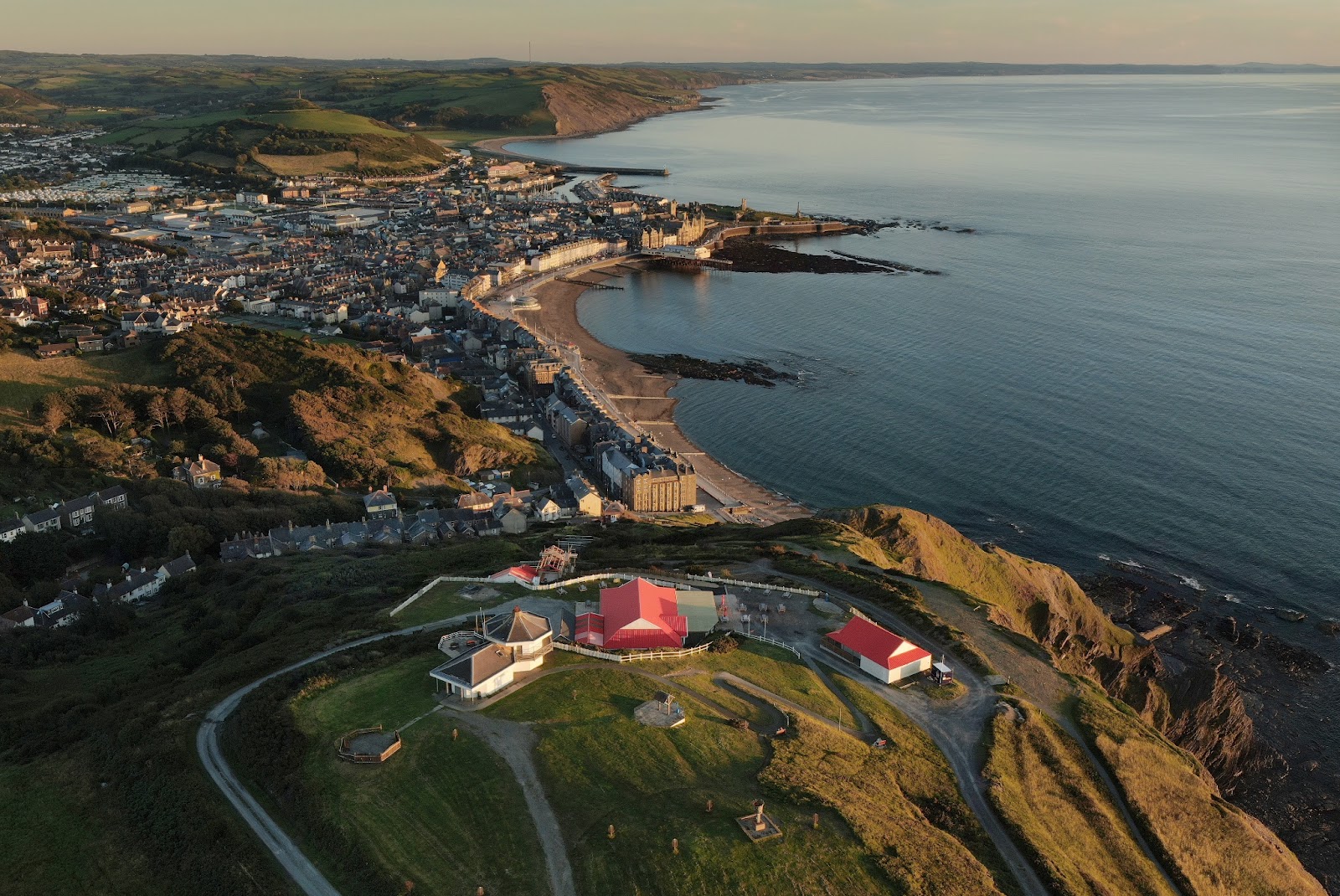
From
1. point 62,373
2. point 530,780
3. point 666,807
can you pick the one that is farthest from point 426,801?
point 62,373

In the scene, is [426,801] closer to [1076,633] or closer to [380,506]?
[1076,633]

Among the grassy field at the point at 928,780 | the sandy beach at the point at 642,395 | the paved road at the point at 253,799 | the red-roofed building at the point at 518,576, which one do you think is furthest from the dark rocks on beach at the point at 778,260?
the paved road at the point at 253,799

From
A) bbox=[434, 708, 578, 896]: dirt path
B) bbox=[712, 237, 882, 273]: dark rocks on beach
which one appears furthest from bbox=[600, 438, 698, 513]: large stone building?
bbox=[712, 237, 882, 273]: dark rocks on beach

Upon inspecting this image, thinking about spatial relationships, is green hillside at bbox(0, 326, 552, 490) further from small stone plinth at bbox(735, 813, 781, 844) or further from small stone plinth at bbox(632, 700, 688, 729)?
small stone plinth at bbox(735, 813, 781, 844)

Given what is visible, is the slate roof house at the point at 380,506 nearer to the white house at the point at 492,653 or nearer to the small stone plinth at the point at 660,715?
the white house at the point at 492,653

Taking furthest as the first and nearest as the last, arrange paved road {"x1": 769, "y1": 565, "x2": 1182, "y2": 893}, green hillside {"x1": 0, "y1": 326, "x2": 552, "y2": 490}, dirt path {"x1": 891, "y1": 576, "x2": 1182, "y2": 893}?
green hillside {"x1": 0, "y1": 326, "x2": 552, "y2": 490}
dirt path {"x1": 891, "y1": 576, "x2": 1182, "y2": 893}
paved road {"x1": 769, "y1": 565, "x2": 1182, "y2": 893}

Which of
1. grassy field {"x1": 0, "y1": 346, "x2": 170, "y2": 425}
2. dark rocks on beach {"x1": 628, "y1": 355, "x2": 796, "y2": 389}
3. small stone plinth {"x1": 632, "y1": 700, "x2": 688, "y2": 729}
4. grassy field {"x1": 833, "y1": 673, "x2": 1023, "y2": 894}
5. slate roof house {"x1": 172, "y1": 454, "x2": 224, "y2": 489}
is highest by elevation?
small stone plinth {"x1": 632, "y1": 700, "x2": 688, "y2": 729}
